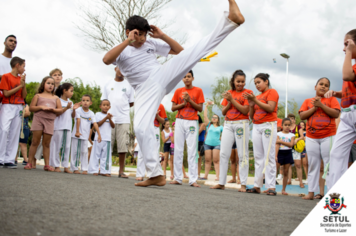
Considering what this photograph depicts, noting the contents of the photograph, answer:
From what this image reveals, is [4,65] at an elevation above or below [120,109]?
above

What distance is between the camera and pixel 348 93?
3387 mm

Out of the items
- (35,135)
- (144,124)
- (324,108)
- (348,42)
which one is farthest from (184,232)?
(35,135)

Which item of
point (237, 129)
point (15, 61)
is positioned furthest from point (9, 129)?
point (237, 129)

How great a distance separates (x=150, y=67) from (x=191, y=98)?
2634 millimetres

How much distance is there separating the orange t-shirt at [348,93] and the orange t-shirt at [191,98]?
349 cm

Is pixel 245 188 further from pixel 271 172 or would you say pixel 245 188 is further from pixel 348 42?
pixel 348 42

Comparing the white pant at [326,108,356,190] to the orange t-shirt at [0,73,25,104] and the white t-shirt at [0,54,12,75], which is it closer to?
the orange t-shirt at [0,73,25,104]

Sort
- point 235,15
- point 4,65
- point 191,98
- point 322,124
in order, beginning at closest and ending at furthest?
point 235,15
point 322,124
point 191,98
point 4,65

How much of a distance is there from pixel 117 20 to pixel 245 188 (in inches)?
646

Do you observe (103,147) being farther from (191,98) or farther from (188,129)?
(191,98)

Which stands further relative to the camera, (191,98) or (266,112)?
(191,98)

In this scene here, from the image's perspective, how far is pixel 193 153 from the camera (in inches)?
258

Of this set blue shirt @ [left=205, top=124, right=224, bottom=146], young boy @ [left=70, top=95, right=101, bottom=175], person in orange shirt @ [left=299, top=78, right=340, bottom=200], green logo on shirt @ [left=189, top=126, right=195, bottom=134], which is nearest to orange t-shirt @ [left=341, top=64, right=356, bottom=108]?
person in orange shirt @ [left=299, top=78, right=340, bottom=200]

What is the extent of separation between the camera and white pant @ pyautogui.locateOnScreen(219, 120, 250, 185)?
5.79m
